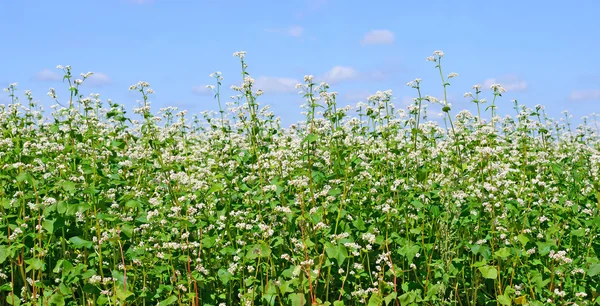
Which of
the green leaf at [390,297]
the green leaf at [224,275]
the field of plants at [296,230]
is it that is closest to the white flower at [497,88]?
the field of plants at [296,230]

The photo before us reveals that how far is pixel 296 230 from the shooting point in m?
6.21

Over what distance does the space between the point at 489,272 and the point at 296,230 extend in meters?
1.71

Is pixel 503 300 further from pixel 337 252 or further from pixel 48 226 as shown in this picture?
pixel 48 226

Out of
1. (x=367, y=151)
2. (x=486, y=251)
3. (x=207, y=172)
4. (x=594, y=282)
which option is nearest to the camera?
Result: (x=486, y=251)

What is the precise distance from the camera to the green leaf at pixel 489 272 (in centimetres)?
566

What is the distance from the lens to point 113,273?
588 centimetres

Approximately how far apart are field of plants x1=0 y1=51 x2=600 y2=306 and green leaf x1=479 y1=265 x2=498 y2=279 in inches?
1.6

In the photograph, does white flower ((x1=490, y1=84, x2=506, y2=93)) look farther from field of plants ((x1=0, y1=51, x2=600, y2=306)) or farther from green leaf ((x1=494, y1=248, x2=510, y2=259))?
green leaf ((x1=494, y1=248, x2=510, y2=259))

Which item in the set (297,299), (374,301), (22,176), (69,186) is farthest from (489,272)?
(22,176)

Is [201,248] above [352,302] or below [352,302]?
above

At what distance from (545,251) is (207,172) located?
→ 334cm

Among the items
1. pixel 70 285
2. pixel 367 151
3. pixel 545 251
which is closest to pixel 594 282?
pixel 545 251

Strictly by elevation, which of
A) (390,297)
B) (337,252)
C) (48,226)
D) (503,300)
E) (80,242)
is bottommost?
(503,300)

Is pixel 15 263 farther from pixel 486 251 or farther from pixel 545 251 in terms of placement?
pixel 545 251
